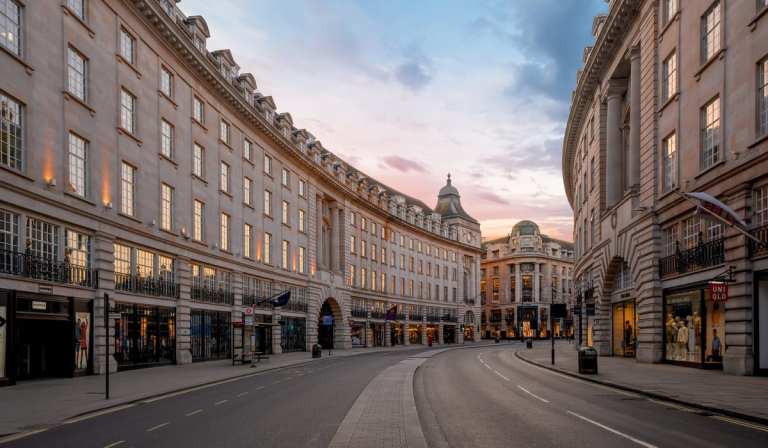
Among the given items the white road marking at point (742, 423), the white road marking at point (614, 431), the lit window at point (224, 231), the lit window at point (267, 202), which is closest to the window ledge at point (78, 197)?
the lit window at point (224, 231)

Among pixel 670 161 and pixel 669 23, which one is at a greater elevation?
pixel 669 23

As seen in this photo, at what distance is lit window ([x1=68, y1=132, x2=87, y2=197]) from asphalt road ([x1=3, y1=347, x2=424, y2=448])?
11.7 metres

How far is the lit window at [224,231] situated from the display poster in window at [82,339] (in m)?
17.8

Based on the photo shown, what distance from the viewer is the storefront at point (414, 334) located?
3915 inches

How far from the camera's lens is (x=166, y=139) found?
1602 inches

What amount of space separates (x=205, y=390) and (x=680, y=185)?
22685 millimetres

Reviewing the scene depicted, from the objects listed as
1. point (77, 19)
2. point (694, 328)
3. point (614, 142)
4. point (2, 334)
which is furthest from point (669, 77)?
point (2, 334)

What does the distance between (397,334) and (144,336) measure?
61169 millimetres

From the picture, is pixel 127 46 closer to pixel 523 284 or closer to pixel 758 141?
pixel 758 141

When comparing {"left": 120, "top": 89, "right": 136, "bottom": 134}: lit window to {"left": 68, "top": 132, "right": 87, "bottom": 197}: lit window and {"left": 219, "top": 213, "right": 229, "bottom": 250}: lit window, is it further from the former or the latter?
{"left": 219, "top": 213, "right": 229, "bottom": 250}: lit window

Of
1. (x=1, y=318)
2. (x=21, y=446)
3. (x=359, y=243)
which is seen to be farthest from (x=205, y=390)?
(x=359, y=243)

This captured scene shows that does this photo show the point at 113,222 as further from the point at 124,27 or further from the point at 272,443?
the point at 272,443

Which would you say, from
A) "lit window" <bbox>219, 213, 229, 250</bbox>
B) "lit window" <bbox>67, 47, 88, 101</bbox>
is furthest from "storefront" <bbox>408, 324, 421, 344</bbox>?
"lit window" <bbox>67, 47, 88, 101</bbox>

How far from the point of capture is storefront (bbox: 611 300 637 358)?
144ft
